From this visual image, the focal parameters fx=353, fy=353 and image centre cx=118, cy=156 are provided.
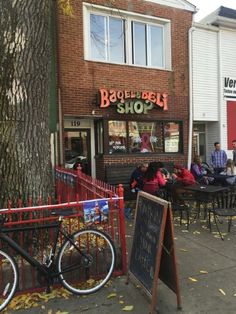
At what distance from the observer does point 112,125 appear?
36.0 ft

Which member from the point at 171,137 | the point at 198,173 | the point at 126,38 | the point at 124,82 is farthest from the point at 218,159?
the point at 126,38

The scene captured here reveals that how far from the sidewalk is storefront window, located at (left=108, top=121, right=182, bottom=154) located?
6.20 meters

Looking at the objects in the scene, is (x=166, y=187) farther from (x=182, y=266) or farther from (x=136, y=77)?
(x=136, y=77)

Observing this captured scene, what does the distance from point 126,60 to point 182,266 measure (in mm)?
7955

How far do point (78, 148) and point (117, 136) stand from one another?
4.47 ft

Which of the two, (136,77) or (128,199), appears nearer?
(128,199)

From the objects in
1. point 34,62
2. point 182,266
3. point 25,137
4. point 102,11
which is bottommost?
point 182,266

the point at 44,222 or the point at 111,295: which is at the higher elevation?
the point at 44,222

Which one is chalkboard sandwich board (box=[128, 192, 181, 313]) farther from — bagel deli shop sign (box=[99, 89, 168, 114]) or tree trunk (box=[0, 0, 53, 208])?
bagel deli shop sign (box=[99, 89, 168, 114])

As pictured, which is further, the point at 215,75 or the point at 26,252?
the point at 215,75

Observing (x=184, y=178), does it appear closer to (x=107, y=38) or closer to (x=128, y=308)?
(x=128, y=308)

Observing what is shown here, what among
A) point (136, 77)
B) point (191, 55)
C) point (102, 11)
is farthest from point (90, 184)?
point (191, 55)

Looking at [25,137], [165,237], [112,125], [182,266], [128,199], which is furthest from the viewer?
[112,125]

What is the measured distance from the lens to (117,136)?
1112cm
